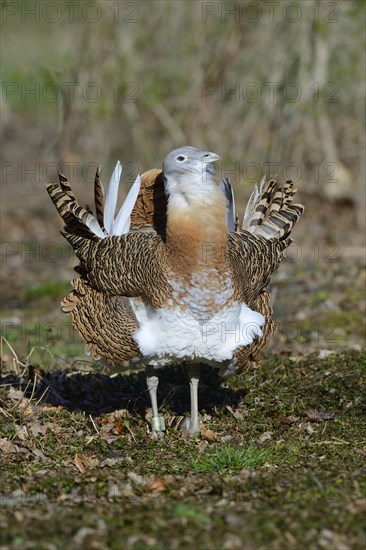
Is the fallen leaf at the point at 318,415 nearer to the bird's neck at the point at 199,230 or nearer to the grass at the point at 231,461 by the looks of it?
the grass at the point at 231,461

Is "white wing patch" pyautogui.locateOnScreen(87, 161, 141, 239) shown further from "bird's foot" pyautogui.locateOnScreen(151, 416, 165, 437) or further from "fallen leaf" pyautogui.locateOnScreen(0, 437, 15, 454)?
"fallen leaf" pyautogui.locateOnScreen(0, 437, 15, 454)

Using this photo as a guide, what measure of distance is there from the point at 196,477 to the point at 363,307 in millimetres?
5377

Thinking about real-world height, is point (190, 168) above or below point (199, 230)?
above

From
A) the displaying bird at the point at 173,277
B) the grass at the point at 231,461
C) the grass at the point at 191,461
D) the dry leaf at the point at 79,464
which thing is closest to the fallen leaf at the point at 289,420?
the grass at the point at 191,461

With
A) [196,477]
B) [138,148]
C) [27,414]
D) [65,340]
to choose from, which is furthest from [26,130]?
[196,477]

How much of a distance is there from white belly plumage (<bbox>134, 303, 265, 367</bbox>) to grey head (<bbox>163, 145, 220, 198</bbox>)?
2.74 ft

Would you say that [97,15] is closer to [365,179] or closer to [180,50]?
[180,50]

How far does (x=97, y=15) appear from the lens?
43.7 feet

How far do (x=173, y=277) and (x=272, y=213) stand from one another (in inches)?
60.1

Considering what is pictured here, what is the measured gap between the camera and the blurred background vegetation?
525 inches

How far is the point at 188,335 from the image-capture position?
5742 mm

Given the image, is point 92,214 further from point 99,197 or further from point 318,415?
point 318,415

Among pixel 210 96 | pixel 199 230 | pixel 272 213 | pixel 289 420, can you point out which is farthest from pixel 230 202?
pixel 210 96

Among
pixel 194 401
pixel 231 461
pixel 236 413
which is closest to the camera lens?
pixel 231 461
